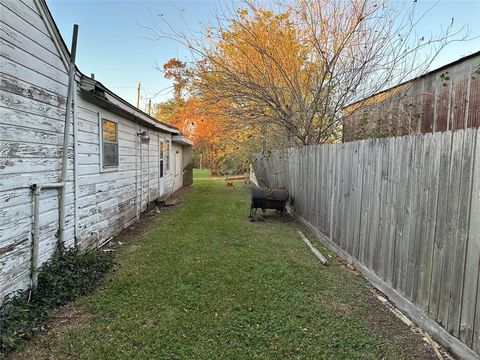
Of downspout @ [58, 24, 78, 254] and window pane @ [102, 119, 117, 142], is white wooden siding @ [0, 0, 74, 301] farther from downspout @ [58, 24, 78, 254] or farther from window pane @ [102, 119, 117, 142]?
window pane @ [102, 119, 117, 142]

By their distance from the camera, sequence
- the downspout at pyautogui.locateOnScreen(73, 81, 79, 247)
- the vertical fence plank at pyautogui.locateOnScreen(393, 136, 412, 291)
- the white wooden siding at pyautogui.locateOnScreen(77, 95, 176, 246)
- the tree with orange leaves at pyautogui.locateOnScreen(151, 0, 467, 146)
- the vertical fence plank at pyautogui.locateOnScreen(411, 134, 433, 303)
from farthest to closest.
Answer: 1. the tree with orange leaves at pyautogui.locateOnScreen(151, 0, 467, 146)
2. the white wooden siding at pyautogui.locateOnScreen(77, 95, 176, 246)
3. the downspout at pyautogui.locateOnScreen(73, 81, 79, 247)
4. the vertical fence plank at pyautogui.locateOnScreen(393, 136, 412, 291)
5. the vertical fence plank at pyautogui.locateOnScreen(411, 134, 433, 303)

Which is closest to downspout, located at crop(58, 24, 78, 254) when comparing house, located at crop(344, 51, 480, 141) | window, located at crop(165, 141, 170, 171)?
house, located at crop(344, 51, 480, 141)

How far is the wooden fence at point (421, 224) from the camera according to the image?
2223 mm

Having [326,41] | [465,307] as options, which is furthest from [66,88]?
[326,41]

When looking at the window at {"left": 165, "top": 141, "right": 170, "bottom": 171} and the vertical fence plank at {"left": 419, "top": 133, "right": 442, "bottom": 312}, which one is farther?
the window at {"left": 165, "top": 141, "right": 170, "bottom": 171}

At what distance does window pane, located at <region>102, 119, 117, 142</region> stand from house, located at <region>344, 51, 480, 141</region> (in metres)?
4.76

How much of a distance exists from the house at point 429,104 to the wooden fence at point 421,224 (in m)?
1.55

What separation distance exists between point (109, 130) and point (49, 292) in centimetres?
339

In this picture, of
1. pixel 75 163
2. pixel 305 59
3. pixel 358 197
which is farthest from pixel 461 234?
pixel 305 59

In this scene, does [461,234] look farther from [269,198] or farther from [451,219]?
[269,198]

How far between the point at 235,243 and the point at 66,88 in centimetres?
349

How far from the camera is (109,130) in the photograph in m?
5.90

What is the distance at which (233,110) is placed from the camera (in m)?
7.74

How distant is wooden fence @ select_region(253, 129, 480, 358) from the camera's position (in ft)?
7.29
